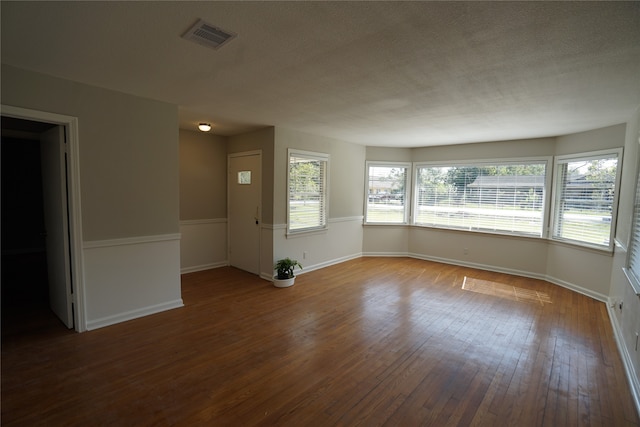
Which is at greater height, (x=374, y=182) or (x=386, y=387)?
(x=374, y=182)

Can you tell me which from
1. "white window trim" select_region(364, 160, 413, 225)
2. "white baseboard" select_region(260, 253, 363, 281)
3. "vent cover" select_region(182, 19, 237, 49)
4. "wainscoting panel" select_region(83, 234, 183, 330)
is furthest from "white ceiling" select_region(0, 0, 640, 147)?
"white window trim" select_region(364, 160, 413, 225)

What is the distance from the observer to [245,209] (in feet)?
17.8

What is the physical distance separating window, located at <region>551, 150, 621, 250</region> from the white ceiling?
0.88 meters

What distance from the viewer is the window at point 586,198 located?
4250 millimetres

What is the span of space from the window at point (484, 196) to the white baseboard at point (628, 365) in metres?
2.29

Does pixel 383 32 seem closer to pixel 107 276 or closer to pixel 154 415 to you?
pixel 154 415

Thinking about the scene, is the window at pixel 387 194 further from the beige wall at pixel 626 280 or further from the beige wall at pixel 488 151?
the beige wall at pixel 626 280

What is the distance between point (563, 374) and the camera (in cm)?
256

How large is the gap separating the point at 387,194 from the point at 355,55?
15.7 feet

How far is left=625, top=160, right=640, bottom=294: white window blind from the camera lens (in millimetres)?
2697

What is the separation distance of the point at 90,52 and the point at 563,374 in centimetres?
468

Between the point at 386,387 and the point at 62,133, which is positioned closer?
the point at 386,387

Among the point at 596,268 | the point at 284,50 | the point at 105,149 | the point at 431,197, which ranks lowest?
the point at 596,268

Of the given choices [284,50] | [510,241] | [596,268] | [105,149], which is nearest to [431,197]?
[510,241]
